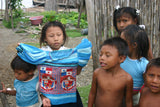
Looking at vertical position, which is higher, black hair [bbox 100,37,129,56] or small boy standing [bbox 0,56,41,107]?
black hair [bbox 100,37,129,56]

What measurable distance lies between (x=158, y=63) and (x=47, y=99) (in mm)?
1081

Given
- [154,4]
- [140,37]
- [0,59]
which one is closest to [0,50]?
[0,59]

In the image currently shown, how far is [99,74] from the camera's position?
2.16 metres

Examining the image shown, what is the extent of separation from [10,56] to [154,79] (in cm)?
522

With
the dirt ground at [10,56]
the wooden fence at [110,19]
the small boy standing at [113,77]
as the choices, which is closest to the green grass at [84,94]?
the dirt ground at [10,56]

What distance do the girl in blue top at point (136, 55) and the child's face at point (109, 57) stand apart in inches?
12.7

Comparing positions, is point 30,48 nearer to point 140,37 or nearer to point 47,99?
point 47,99

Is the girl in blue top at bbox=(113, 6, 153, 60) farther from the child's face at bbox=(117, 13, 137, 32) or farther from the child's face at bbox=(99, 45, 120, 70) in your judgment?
the child's face at bbox=(99, 45, 120, 70)

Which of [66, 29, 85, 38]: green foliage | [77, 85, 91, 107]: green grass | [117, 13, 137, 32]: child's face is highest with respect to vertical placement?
[117, 13, 137, 32]: child's face

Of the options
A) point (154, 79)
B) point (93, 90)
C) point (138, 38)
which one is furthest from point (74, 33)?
point (154, 79)

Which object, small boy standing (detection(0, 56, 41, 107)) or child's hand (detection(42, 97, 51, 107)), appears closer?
child's hand (detection(42, 97, 51, 107))

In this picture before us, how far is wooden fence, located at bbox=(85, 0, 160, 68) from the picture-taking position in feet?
11.5

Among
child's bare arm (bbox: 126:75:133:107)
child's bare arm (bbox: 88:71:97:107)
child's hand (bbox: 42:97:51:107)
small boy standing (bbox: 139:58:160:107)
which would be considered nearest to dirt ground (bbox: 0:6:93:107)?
child's bare arm (bbox: 88:71:97:107)

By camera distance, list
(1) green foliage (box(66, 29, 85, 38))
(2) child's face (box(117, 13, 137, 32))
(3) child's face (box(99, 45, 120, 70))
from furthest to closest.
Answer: (1) green foliage (box(66, 29, 85, 38)) → (2) child's face (box(117, 13, 137, 32)) → (3) child's face (box(99, 45, 120, 70))
